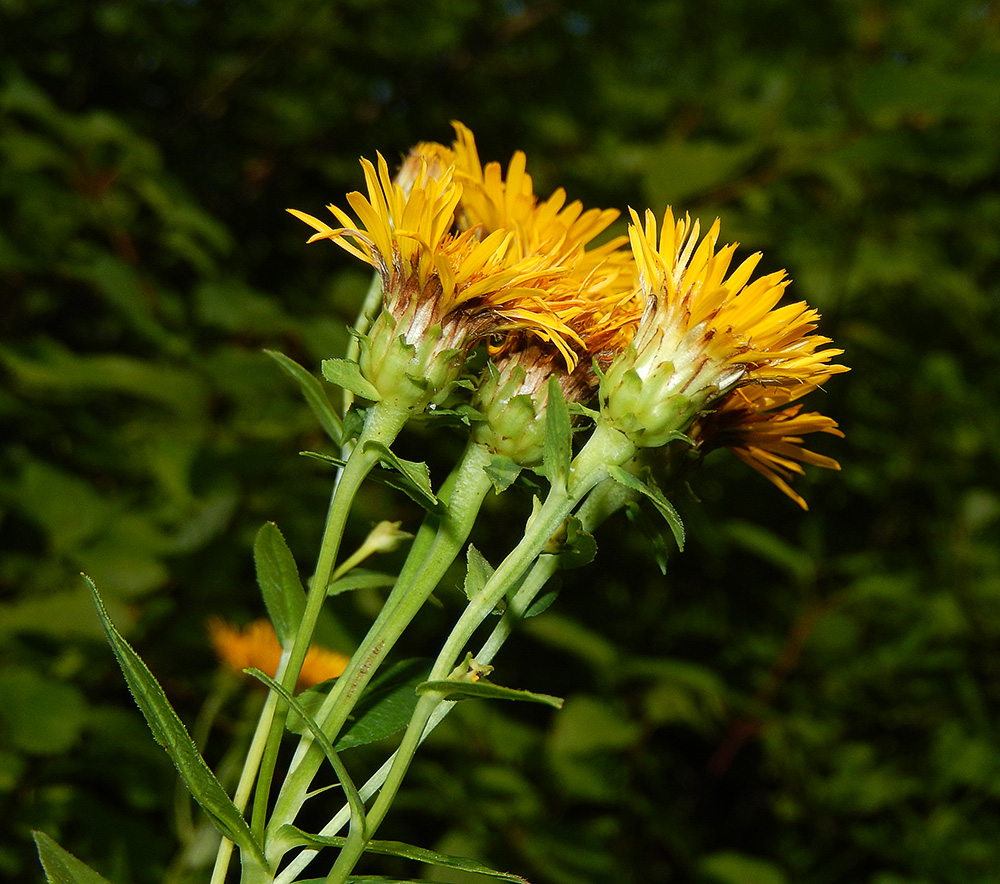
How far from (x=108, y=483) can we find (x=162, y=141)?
131cm

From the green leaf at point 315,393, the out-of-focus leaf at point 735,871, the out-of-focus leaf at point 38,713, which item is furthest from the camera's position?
the out-of-focus leaf at point 735,871

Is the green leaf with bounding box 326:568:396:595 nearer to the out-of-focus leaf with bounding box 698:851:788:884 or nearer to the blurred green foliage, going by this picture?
the blurred green foliage

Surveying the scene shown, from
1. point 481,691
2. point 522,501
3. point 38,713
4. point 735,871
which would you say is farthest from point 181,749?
point 735,871

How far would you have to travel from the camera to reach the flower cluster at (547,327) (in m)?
0.84

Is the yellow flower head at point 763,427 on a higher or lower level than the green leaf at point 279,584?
higher

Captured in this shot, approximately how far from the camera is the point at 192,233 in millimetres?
2703

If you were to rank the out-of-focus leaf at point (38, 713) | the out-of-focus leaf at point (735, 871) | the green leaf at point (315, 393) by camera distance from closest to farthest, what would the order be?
the green leaf at point (315, 393) → the out-of-focus leaf at point (38, 713) → the out-of-focus leaf at point (735, 871)

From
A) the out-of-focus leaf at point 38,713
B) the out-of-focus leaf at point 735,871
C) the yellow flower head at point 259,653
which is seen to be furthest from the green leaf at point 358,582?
the out-of-focus leaf at point 735,871

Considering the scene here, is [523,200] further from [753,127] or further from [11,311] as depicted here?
[11,311]

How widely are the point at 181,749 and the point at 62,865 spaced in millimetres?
184

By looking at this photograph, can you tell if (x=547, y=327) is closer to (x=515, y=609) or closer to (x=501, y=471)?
(x=501, y=471)

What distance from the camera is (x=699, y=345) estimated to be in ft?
2.78

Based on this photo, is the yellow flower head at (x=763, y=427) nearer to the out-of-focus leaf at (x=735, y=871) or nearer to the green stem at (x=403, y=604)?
the green stem at (x=403, y=604)

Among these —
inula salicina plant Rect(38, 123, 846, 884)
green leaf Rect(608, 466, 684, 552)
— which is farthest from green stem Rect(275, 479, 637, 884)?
green leaf Rect(608, 466, 684, 552)
